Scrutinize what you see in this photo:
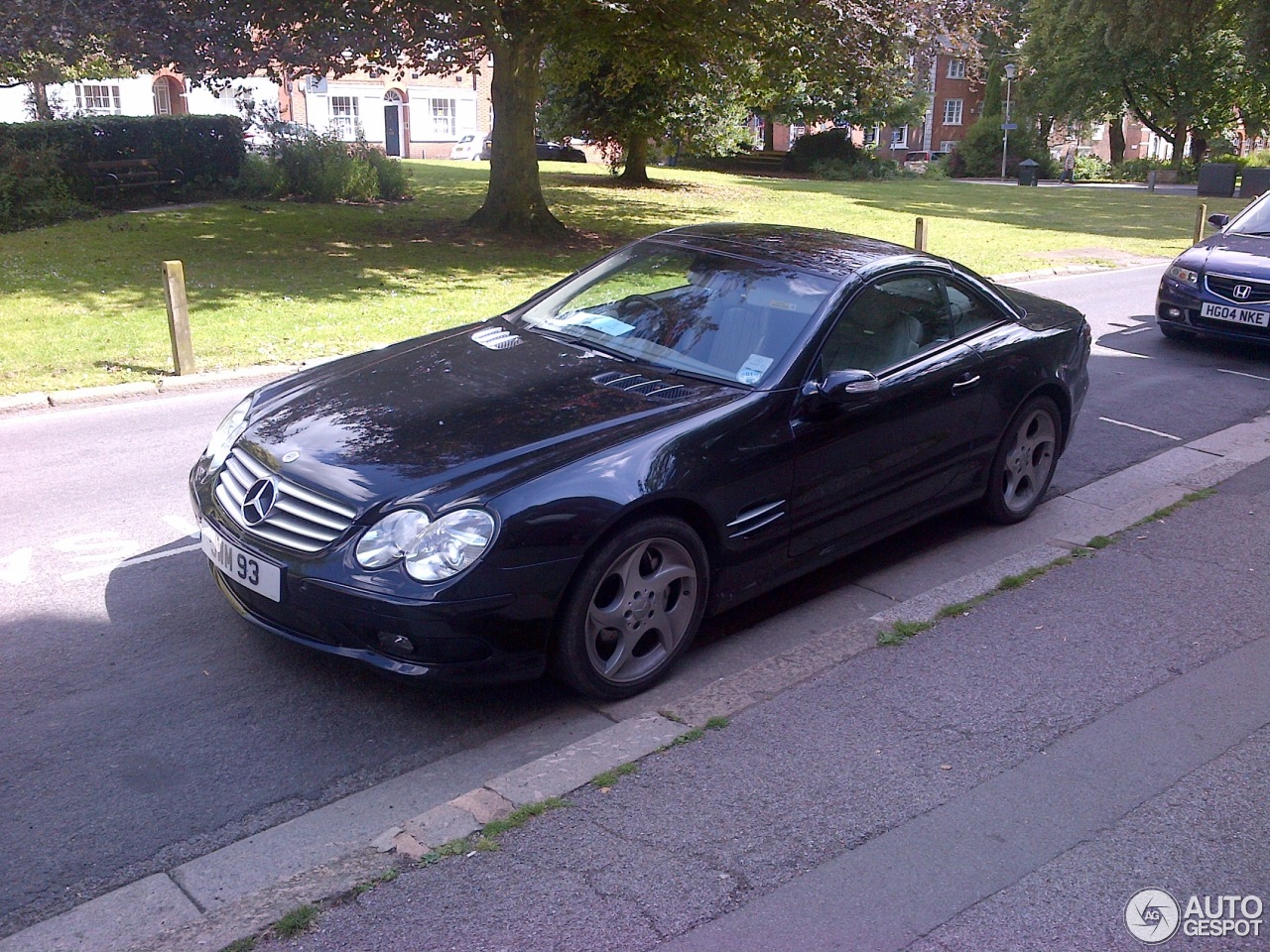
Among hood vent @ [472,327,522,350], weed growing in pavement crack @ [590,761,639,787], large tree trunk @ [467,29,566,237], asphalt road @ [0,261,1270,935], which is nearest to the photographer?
asphalt road @ [0,261,1270,935]

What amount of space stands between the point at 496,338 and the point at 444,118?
54.2 meters

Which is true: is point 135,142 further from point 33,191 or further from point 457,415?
point 457,415

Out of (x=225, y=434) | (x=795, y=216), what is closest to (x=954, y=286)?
(x=225, y=434)

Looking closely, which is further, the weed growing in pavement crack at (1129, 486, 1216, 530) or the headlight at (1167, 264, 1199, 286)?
the headlight at (1167, 264, 1199, 286)

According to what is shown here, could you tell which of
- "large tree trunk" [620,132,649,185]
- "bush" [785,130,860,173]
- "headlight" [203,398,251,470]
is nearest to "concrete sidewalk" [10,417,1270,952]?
"headlight" [203,398,251,470]

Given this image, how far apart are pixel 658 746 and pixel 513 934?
107 cm

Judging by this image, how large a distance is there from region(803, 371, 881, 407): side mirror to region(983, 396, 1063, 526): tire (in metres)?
1.49

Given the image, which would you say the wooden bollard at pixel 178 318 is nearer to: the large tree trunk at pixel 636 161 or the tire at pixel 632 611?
the tire at pixel 632 611

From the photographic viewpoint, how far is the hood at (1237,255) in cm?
1076

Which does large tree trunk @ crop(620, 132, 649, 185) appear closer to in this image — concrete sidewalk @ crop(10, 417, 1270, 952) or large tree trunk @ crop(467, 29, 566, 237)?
large tree trunk @ crop(467, 29, 566, 237)

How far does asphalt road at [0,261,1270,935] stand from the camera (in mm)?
3467

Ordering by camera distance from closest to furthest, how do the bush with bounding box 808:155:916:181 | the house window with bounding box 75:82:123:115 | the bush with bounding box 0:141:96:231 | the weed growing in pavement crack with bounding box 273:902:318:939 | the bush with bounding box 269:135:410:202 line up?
1. the weed growing in pavement crack with bounding box 273:902:318:939
2. the bush with bounding box 0:141:96:231
3. the bush with bounding box 269:135:410:202
4. the bush with bounding box 808:155:916:181
5. the house window with bounding box 75:82:123:115

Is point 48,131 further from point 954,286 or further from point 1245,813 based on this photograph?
point 1245,813

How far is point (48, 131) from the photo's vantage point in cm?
1925
